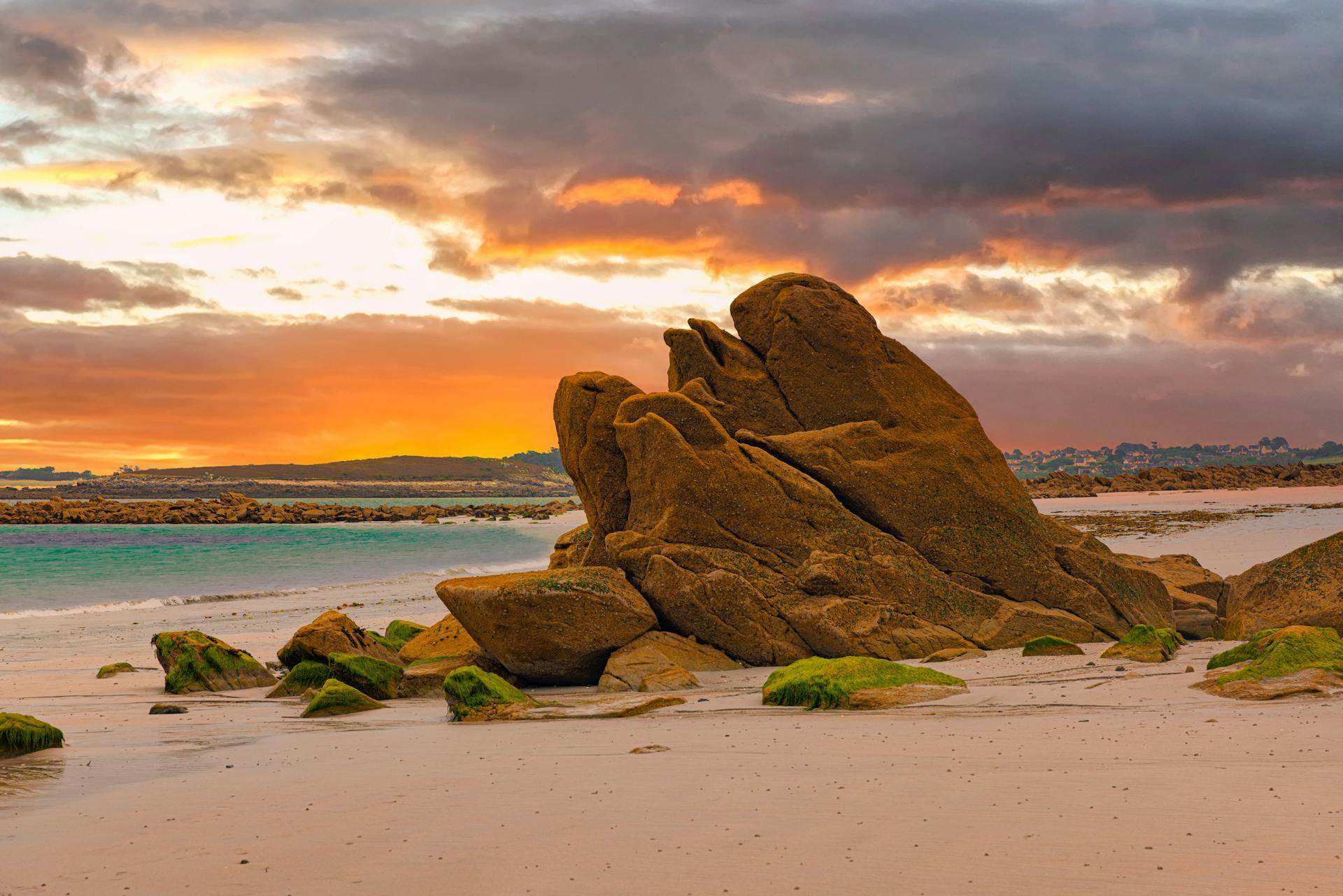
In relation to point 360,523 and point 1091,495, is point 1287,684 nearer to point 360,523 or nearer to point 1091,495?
point 1091,495

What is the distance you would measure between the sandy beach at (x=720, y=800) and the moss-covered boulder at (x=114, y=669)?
4.79 metres

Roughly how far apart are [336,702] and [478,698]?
2076mm

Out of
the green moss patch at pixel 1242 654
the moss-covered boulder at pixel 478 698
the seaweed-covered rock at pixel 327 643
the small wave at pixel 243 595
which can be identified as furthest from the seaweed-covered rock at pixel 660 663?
the small wave at pixel 243 595

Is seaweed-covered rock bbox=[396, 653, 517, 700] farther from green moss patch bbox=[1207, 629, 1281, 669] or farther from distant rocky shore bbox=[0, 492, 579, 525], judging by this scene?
distant rocky shore bbox=[0, 492, 579, 525]

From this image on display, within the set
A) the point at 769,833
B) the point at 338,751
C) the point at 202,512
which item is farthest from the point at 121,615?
the point at 202,512

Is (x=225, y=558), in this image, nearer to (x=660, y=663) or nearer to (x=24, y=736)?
(x=660, y=663)

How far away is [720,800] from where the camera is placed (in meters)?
7.27

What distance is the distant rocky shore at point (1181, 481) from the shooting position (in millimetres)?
79938

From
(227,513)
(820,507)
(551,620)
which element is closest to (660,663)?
(551,620)

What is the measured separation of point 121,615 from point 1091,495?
66693 millimetres

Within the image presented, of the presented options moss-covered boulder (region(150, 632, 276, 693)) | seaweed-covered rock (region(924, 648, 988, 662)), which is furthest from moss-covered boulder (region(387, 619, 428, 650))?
seaweed-covered rock (region(924, 648, 988, 662))

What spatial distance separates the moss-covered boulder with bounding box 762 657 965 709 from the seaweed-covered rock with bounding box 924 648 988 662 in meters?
2.97

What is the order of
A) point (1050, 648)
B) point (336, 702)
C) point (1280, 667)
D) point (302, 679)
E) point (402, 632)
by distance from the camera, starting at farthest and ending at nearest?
point (402, 632)
point (302, 679)
point (1050, 648)
point (336, 702)
point (1280, 667)

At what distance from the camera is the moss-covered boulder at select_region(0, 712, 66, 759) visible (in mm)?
9797
